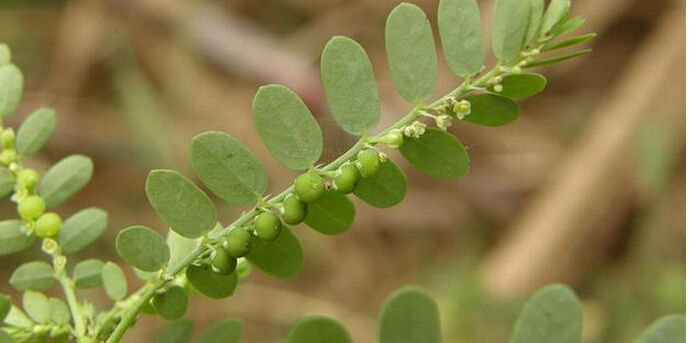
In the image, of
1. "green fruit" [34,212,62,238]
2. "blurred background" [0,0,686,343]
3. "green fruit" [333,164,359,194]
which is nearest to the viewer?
"green fruit" [333,164,359,194]

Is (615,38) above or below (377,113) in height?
below

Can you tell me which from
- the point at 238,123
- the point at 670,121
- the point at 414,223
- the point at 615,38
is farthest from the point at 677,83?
the point at 238,123

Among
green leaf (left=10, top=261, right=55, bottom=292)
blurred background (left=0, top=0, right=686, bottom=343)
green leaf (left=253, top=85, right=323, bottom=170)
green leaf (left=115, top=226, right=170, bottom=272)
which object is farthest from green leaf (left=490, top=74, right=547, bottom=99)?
blurred background (left=0, top=0, right=686, bottom=343)

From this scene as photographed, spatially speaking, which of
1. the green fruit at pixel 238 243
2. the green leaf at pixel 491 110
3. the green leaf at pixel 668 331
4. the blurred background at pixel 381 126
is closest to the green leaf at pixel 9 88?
the green fruit at pixel 238 243

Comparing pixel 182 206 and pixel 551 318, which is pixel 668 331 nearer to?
pixel 551 318

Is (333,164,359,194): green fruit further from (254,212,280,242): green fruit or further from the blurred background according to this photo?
the blurred background

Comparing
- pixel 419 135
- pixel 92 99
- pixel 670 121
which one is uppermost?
pixel 419 135

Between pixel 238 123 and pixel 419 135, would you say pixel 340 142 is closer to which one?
pixel 419 135
